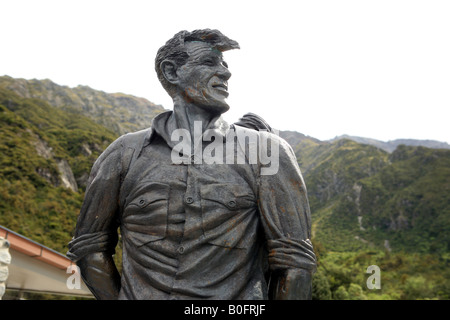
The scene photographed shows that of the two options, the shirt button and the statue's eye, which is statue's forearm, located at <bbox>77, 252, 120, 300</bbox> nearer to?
the shirt button

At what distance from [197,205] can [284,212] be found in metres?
0.57

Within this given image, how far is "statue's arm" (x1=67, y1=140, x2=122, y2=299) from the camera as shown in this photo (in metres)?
2.84

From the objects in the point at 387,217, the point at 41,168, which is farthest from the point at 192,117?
the point at 387,217

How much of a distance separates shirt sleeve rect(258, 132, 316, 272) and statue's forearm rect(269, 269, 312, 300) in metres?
0.04

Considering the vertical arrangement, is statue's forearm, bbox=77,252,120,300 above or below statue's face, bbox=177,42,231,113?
below

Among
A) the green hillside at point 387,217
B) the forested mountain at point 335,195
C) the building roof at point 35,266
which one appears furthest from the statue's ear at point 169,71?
the green hillside at point 387,217

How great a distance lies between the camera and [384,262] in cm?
4941

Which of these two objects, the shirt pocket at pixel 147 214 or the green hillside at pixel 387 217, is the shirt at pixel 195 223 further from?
the green hillside at pixel 387 217

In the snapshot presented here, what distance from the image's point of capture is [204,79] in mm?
3023

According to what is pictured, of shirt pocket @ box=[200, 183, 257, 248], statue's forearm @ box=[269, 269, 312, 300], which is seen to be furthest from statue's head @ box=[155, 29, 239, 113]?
statue's forearm @ box=[269, 269, 312, 300]

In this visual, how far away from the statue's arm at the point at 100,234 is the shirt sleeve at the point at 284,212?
1.04 m

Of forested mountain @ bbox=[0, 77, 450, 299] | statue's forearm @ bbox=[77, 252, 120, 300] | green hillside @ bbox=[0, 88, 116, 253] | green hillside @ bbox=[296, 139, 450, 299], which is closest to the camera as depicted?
statue's forearm @ bbox=[77, 252, 120, 300]

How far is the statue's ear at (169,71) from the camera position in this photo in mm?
3125
